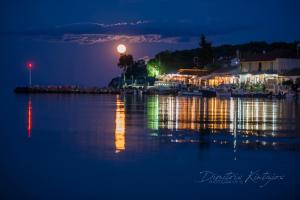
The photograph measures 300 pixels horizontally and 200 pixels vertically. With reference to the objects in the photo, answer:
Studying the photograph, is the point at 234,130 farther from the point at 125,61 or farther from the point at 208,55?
the point at 125,61

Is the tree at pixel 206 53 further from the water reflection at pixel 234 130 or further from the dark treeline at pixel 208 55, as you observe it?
the water reflection at pixel 234 130

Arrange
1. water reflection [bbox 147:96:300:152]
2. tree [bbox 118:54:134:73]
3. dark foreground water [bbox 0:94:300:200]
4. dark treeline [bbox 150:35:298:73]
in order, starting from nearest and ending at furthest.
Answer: dark foreground water [bbox 0:94:300:200], water reflection [bbox 147:96:300:152], dark treeline [bbox 150:35:298:73], tree [bbox 118:54:134:73]

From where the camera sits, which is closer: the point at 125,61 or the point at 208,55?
the point at 208,55

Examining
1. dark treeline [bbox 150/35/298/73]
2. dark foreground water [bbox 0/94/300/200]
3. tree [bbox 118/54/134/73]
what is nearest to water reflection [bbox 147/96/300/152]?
dark foreground water [bbox 0/94/300/200]

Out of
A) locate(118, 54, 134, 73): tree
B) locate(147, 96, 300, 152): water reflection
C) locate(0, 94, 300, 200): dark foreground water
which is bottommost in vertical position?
locate(0, 94, 300, 200): dark foreground water

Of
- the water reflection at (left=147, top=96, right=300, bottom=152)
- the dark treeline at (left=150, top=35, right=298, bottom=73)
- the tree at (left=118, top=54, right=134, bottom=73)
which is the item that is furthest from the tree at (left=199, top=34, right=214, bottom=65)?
the water reflection at (left=147, top=96, right=300, bottom=152)

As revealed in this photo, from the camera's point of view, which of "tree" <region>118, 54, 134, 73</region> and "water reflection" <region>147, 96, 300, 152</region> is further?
"tree" <region>118, 54, 134, 73</region>

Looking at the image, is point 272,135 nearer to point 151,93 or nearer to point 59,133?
point 59,133

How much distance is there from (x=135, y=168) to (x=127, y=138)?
25.6 feet

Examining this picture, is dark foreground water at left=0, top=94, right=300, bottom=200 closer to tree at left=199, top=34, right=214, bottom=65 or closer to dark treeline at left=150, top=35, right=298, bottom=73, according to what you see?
dark treeline at left=150, top=35, right=298, bottom=73

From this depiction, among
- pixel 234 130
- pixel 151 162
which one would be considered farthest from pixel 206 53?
pixel 151 162

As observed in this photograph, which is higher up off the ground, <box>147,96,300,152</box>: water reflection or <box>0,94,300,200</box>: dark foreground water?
<box>147,96,300,152</box>: water reflection

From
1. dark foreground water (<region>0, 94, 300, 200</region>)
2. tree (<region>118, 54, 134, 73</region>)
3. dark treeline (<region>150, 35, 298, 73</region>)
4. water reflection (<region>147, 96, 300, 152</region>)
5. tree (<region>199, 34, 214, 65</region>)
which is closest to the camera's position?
dark foreground water (<region>0, 94, 300, 200</region>)

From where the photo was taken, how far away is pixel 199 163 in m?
19.2
